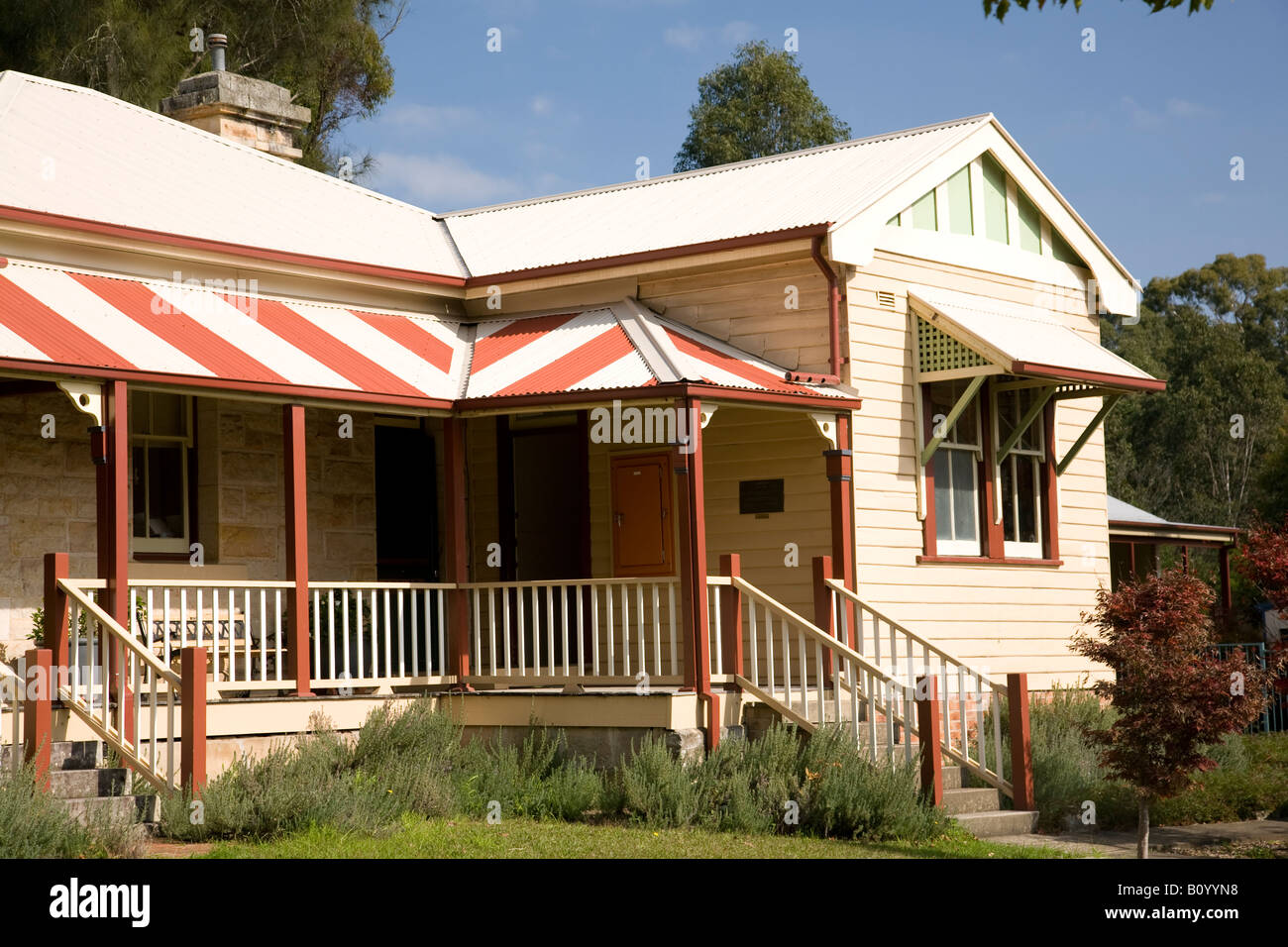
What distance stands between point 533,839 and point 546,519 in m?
6.59

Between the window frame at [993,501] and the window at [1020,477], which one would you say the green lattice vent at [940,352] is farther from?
the window at [1020,477]

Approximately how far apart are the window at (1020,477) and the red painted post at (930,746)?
4.75m

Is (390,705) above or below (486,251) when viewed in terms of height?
below

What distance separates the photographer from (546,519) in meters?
17.2

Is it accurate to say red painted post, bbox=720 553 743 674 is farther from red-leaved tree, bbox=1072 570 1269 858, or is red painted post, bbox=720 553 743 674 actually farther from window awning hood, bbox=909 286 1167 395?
window awning hood, bbox=909 286 1167 395

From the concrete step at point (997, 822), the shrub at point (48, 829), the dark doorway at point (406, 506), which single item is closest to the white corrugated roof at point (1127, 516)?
the dark doorway at point (406, 506)

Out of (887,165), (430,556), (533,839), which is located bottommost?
(533,839)

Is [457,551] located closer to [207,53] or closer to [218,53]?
[218,53]

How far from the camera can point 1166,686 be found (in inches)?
454

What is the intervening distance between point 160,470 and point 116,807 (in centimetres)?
488

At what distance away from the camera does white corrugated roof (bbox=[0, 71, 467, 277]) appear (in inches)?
539
